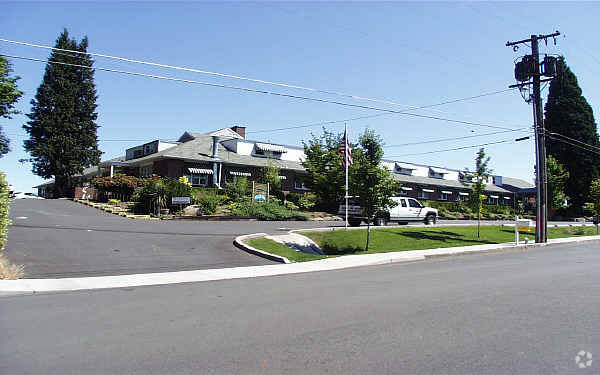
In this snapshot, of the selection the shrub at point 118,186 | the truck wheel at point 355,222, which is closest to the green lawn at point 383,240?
the truck wheel at point 355,222

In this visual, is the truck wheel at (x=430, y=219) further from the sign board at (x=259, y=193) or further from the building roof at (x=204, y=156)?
the building roof at (x=204, y=156)

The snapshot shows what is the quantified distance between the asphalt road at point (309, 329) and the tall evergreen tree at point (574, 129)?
5405cm

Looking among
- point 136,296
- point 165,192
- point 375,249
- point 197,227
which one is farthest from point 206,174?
point 136,296

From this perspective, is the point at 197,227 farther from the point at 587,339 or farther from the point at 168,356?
the point at 587,339

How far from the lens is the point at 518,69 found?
950 inches

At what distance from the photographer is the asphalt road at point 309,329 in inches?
177

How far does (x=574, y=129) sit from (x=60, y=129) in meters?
63.5

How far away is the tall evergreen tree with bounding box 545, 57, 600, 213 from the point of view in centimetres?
5434

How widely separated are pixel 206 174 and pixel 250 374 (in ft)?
116

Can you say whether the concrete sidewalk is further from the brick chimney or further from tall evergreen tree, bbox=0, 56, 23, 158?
the brick chimney

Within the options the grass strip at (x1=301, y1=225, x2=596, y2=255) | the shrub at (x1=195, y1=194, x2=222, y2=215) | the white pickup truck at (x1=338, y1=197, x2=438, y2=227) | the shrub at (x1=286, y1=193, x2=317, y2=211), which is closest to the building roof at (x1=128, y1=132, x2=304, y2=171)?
the shrub at (x1=286, y1=193, x2=317, y2=211)

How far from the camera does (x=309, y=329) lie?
580 cm

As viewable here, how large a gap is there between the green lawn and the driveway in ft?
6.05

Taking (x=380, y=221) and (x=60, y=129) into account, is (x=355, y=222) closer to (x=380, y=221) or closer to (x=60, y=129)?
(x=380, y=221)
